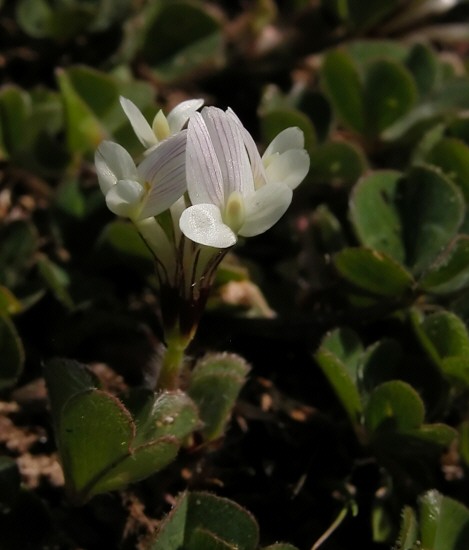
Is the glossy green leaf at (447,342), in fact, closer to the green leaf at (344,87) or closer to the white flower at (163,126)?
the white flower at (163,126)

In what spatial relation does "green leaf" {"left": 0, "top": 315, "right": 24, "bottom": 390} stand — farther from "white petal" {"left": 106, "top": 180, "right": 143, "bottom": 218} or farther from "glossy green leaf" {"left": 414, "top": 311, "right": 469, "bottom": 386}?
"glossy green leaf" {"left": 414, "top": 311, "right": 469, "bottom": 386}

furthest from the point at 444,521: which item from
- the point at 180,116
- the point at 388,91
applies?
the point at 388,91

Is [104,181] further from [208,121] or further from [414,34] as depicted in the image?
[414,34]

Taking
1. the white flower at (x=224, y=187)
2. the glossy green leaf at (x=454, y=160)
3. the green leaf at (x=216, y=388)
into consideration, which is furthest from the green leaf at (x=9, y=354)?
the glossy green leaf at (x=454, y=160)

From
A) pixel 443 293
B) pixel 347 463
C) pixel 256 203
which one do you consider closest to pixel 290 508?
pixel 347 463

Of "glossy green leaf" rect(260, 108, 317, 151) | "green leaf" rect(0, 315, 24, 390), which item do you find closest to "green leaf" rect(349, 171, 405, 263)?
"glossy green leaf" rect(260, 108, 317, 151)
